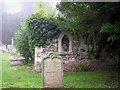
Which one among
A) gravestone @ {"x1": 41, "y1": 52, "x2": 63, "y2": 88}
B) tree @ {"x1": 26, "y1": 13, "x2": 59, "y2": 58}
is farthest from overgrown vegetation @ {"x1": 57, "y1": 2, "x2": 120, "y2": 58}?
tree @ {"x1": 26, "y1": 13, "x2": 59, "y2": 58}

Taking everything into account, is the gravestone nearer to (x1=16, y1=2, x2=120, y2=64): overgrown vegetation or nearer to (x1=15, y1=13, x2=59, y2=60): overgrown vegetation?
(x1=16, y1=2, x2=120, y2=64): overgrown vegetation

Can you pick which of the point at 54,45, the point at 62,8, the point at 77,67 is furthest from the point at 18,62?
the point at 62,8

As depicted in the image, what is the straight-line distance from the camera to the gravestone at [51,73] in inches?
377

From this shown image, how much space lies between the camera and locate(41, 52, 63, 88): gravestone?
31.4 ft

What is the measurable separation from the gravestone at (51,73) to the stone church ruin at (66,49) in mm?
5093

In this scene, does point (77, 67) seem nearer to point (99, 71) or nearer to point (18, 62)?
point (99, 71)

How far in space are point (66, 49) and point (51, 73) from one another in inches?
257

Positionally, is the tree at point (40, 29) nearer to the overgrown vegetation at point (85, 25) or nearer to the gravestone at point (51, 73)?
the overgrown vegetation at point (85, 25)

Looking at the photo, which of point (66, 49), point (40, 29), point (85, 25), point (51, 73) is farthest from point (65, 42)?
point (51, 73)

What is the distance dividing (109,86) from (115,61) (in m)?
5.29

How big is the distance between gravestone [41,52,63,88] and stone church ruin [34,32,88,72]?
16.7 feet

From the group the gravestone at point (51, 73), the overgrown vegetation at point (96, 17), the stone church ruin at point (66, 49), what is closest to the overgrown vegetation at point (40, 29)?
the stone church ruin at point (66, 49)

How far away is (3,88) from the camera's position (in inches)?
371

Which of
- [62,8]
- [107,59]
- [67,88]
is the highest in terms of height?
[62,8]
